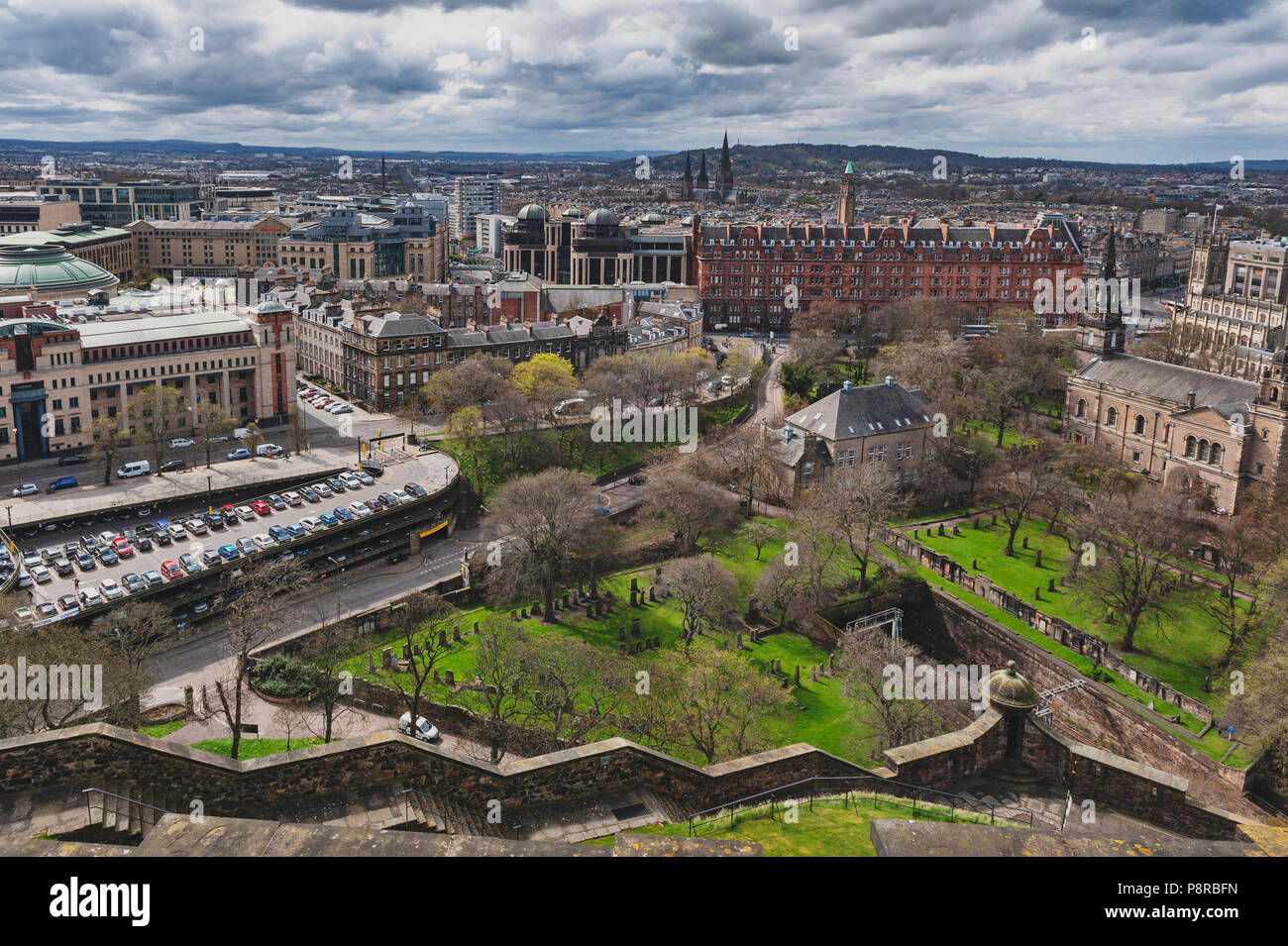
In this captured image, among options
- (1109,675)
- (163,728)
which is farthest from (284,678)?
(1109,675)

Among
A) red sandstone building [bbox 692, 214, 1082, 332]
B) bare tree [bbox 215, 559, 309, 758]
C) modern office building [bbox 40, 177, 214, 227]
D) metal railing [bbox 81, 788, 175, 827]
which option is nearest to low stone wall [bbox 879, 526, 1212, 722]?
bare tree [bbox 215, 559, 309, 758]

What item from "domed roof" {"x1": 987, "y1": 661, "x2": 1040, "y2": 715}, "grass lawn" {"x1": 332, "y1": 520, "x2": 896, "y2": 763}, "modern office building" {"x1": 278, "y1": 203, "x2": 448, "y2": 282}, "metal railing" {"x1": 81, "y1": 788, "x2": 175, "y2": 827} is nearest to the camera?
"metal railing" {"x1": 81, "y1": 788, "x2": 175, "y2": 827}

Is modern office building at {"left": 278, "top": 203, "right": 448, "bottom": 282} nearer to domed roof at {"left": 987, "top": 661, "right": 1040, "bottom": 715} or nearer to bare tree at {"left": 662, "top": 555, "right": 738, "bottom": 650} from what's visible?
bare tree at {"left": 662, "top": 555, "right": 738, "bottom": 650}

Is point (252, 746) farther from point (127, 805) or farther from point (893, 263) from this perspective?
point (893, 263)

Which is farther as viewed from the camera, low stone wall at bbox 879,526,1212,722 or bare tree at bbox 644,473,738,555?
bare tree at bbox 644,473,738,555

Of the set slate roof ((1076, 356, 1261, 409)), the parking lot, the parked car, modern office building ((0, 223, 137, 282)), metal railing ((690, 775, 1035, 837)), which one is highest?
modern office building ((0, 223, 137, 282))

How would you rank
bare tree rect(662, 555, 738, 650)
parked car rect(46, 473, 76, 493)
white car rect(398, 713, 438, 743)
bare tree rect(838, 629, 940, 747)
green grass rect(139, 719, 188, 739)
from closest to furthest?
bare tree rect(838, 629, 940, 747), green grass rect(139, 719, 188, 739), white car rect(398, 713, 438, 743), bare tree rect(662, 555, 738, 650), parked car rect(46, 473, 76, 493)
